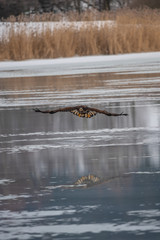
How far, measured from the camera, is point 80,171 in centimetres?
484

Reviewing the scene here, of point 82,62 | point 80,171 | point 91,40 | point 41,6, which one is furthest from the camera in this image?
point 41,6

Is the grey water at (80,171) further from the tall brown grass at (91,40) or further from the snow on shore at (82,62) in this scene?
the tall brown grass at (91,40)

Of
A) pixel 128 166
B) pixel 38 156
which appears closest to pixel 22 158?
pixel 38 156

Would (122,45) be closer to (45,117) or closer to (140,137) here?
(45,117)

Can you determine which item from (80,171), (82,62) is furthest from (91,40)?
(80,171)

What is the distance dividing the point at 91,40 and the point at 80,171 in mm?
20213

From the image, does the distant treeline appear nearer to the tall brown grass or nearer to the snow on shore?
the tall brown grass

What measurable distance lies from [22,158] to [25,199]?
1.46m

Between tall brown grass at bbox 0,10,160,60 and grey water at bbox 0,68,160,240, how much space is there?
1376 centimetres

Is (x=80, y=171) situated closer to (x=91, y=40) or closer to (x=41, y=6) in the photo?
(x=91, y=40)

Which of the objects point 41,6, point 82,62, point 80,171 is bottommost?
point 80,171

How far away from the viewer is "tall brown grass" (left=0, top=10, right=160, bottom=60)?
23656 millimetres

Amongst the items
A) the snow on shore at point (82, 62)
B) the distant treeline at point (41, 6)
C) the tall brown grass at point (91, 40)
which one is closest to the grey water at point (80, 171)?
A: the snow on shore at point (82, 62)

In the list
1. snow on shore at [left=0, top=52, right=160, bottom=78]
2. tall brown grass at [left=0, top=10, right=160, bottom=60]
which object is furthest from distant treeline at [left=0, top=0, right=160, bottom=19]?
snow on shore at [left=0, top=52, right=160, bottom=78]
